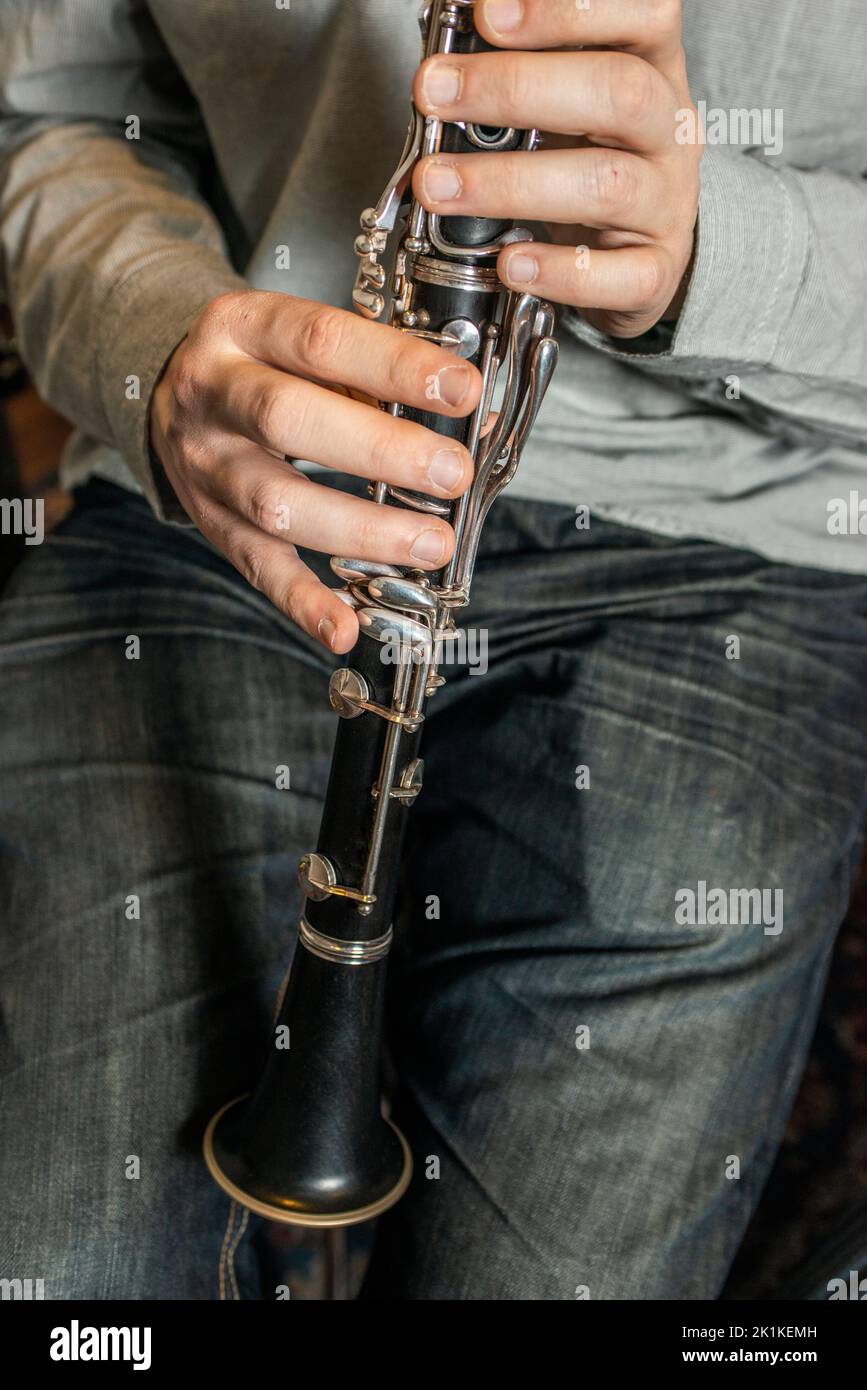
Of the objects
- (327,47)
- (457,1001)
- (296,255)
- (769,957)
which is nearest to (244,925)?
(457,1001)

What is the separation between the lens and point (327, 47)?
781 mm

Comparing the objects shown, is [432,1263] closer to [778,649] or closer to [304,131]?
[778,649]

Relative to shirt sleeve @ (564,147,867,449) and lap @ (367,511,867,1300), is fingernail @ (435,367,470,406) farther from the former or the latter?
lap @ (367,511,867,1300)

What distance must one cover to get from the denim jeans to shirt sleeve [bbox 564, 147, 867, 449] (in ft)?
0.45

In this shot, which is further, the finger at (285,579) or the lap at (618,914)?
the lap at (618,914)

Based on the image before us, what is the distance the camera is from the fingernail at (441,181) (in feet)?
1.64

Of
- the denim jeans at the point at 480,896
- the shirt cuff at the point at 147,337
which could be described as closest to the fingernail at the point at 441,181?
the shirt cuff at the point at 147,337

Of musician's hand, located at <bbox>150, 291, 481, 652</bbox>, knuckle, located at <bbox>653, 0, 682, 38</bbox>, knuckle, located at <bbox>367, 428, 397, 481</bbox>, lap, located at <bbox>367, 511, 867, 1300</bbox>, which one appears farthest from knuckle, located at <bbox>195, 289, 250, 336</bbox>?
lap, located at <bbox>367, 511, 867, 1300</bbox>

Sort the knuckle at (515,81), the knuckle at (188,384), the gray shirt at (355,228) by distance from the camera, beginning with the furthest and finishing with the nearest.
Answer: the gray shirt at (355,228) → the knuckle at (188,384) → the knuckle at (515,81)

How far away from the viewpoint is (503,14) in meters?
0.48

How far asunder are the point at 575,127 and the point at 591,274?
6 centimetres

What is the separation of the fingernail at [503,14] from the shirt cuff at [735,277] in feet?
0.62

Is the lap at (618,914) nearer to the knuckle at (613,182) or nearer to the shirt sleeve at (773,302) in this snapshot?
the shirt sleeve at (773,302)
